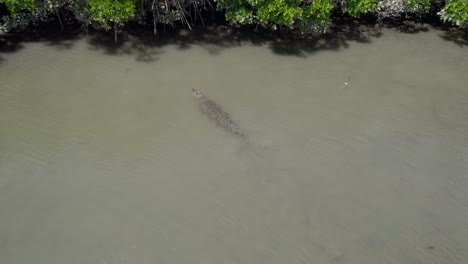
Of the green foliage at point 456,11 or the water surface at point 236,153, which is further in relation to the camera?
the green foliage at point 456,11

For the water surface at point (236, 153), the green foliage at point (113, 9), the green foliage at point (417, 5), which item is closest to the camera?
the water surface at point (236, 153)

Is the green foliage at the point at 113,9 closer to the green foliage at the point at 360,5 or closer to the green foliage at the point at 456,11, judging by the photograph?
the green foliage at the point at 360,5

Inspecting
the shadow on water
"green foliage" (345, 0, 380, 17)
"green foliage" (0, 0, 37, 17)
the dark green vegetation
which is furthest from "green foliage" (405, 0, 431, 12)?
"green foliage" (0, 0, 37, 17)

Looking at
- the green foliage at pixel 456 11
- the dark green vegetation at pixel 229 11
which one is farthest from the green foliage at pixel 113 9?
the green foliage at pixel 456 11

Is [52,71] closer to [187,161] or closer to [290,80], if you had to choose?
[187,161]

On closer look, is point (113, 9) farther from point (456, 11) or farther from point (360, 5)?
point (456, 11)

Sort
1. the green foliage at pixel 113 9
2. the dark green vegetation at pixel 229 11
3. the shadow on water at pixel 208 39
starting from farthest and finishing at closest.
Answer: the shadow on water at pixel 208 39
the dark green vegetation at pixel 229 11
the green foliage at pixel 113 9

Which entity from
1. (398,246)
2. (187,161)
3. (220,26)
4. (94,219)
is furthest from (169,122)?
(398,246)

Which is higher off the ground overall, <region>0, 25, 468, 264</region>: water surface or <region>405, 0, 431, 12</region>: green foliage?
<region>405, 0, 431, 12</region>: green foliage

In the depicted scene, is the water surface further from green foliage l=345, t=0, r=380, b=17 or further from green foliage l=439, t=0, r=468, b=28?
green foliage l=345, t=0, r=380, b=17
